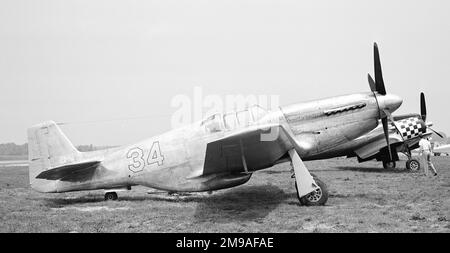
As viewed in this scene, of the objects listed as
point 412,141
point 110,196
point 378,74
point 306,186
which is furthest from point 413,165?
point 110,196

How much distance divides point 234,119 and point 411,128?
437 inches

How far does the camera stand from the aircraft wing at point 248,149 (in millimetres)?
6328

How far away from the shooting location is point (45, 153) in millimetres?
9375

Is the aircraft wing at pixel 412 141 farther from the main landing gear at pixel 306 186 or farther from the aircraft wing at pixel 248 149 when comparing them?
the aircraft wing at pixel 248 149

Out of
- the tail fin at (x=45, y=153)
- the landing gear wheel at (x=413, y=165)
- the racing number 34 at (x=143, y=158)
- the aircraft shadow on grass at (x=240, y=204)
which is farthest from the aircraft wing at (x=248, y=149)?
the landing gear wheel at (x=413, y=165)

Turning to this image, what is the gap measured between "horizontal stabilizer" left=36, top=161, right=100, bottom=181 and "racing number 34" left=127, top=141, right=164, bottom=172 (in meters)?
0.97

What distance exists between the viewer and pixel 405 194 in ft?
30.1

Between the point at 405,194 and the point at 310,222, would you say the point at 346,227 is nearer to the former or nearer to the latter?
the point at 310,222

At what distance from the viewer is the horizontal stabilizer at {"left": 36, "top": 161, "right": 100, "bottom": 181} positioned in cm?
881

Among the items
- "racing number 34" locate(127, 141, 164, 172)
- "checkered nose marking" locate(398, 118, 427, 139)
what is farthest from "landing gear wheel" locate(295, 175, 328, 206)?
"checkered nose marking" locate(398, 118, 427, 139)

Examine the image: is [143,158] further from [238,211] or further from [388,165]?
[388,165]
